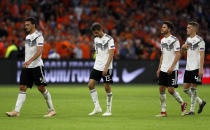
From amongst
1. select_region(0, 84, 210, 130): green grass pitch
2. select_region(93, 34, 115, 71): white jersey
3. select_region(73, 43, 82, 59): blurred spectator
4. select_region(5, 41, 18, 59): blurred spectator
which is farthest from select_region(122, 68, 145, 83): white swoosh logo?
select_region(93, 34, 115, 71): white jersey

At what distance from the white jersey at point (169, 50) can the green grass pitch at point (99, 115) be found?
1.30 metres

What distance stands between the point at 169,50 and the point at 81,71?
44.5 ft

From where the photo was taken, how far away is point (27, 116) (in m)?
13.7

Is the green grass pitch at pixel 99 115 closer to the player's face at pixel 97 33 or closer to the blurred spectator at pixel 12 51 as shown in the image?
the player's face at pixel 97 33

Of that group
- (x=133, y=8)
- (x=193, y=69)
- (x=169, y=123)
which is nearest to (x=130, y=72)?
(x=133, y=8)

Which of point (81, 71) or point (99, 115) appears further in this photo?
point (81, 71)

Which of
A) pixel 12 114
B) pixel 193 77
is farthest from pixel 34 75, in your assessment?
pixel 193 77

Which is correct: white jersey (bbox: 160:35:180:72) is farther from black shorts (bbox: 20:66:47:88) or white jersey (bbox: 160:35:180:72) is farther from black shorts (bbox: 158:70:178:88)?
black shorts (bbox: 20:66:47:88)

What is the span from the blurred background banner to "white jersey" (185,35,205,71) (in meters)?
13.2

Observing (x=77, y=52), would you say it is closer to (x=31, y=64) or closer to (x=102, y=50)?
(x=102, y=50)

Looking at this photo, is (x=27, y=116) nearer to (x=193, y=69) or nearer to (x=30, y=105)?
(x=30, y=105)

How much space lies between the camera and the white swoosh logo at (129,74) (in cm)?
2800

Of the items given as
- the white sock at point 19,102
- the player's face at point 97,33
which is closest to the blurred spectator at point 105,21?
the player's face at point 97,33

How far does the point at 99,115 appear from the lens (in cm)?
1422
